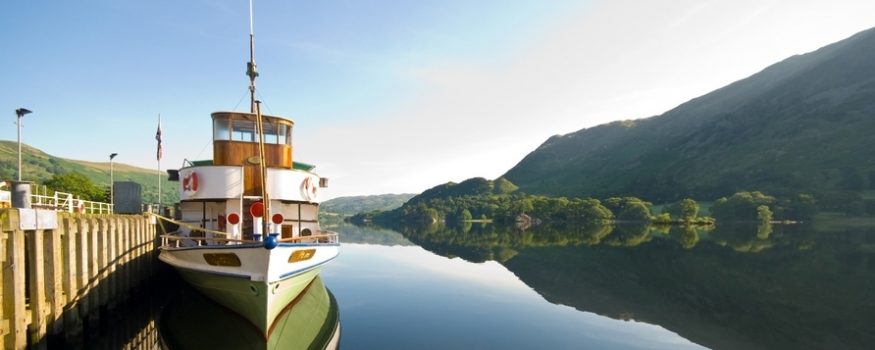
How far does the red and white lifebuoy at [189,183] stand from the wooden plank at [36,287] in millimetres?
7595

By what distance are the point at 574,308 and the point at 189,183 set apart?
20418 millimetres

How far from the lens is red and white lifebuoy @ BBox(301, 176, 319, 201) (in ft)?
71.7

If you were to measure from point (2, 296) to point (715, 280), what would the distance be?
35.5m

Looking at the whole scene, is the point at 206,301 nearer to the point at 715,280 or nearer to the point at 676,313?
the point at 676,313

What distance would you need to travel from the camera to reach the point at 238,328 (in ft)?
51.3

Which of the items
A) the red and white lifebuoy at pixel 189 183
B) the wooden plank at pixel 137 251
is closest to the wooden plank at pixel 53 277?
the red and white lifebuoy at pixel 189 183

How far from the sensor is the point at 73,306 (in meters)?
14.9

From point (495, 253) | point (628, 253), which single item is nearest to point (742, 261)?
point (628, 253)

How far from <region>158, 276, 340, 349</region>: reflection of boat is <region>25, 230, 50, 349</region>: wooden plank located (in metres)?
3.57

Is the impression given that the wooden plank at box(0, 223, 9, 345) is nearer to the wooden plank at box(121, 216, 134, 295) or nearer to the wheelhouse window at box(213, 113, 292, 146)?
the wooden plank at box(121, 216, 134, 295)

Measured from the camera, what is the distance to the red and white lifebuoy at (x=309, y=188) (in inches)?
861

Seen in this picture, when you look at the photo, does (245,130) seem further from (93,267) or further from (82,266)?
(82,266)

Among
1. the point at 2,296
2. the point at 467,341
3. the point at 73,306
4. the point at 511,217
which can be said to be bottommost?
the point at 511,217

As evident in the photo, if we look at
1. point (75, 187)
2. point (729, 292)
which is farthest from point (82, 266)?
point (75, 187)
